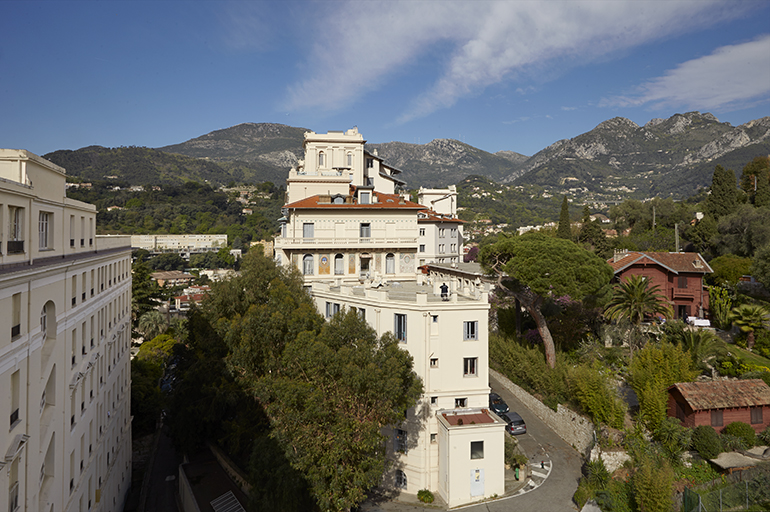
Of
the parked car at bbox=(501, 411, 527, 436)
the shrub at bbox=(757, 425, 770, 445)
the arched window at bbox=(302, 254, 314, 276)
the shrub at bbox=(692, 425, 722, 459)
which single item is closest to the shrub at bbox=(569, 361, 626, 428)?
the shrub at bbox=(692, 425, 722, 459)

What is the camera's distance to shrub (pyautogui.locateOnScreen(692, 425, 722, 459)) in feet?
76.2

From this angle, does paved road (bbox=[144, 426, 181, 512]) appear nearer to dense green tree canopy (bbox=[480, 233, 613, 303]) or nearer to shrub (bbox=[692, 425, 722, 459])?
dense green tree canopy (bbox=[480, 233, 613, 303])

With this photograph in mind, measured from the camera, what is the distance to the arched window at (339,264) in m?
42.4

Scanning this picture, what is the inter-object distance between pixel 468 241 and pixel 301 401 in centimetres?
12519

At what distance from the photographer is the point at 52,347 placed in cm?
1609

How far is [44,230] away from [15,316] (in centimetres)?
556

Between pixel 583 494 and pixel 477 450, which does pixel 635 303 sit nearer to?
pixel 583 494

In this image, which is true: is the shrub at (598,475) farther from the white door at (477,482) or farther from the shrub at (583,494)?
the white door at (477,482)

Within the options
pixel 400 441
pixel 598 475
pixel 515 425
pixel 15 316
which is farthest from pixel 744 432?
pixel 15 316

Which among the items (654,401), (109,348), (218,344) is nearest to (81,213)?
(109,348)

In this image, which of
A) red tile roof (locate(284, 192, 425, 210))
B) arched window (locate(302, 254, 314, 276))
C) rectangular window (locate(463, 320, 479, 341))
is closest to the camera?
rectangular window (locate(463, 320, 479, 341))

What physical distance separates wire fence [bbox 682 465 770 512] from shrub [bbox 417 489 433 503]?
12975 mm

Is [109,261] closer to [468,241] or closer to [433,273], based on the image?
[433,273]

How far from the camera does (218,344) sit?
98.3 ft
